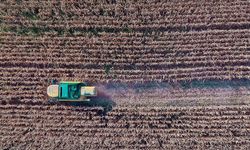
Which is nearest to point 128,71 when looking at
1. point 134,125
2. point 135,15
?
point 134,125

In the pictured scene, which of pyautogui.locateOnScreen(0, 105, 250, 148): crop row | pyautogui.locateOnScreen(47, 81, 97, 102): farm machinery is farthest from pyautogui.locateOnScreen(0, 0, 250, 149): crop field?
pyautogui.locateOnScreen(47, 81, 97, 102): farm machinery

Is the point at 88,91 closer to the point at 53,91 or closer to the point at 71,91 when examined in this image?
the point at 71,91

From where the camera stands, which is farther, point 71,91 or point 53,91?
point 53,91

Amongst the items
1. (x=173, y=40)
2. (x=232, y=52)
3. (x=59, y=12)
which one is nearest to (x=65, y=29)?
(x=59, y=12)

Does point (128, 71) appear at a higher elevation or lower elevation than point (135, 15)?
lower

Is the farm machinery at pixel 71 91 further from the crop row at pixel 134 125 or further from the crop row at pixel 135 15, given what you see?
the crop row at pixel 135 15

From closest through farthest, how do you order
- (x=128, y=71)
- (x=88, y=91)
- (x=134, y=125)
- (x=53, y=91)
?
(x=88, y=91)
(x=53, y=91)
(x=134, y=125)
(x=128, y=71)

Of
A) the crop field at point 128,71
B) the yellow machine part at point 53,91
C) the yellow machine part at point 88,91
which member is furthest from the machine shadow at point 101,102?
the yellow machine part at point 53,91
